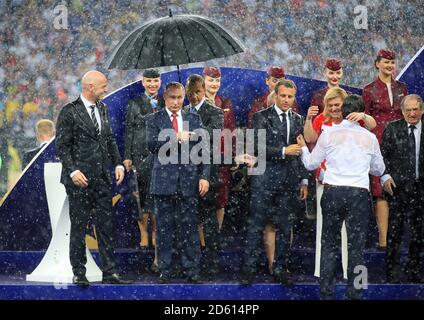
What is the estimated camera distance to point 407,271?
9.56 meters

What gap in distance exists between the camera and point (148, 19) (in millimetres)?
10375

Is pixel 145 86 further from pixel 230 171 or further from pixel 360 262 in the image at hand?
pixel 360 262

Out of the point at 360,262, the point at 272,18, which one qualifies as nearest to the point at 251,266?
the point at 360,262

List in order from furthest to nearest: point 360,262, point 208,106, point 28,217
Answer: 1. point 28,217
2. point 208,106
3. point 360,262

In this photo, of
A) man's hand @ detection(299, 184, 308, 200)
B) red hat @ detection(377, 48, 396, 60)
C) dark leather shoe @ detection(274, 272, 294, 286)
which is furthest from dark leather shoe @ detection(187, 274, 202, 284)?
red hat @ detection(377, 48, 396, 60)

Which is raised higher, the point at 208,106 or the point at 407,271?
the point at 208,106

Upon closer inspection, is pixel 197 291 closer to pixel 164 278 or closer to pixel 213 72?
pixel 164 278

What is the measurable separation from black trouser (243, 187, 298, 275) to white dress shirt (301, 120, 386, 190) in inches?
16.7

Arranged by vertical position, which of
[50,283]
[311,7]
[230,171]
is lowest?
[50,283]

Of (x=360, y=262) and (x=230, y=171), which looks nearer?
(x=360, y=262)

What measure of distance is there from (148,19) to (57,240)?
1998mm

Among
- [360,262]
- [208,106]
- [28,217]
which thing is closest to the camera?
[360,262]

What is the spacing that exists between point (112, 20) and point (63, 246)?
6.36 ft

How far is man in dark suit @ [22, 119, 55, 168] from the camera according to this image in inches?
407
